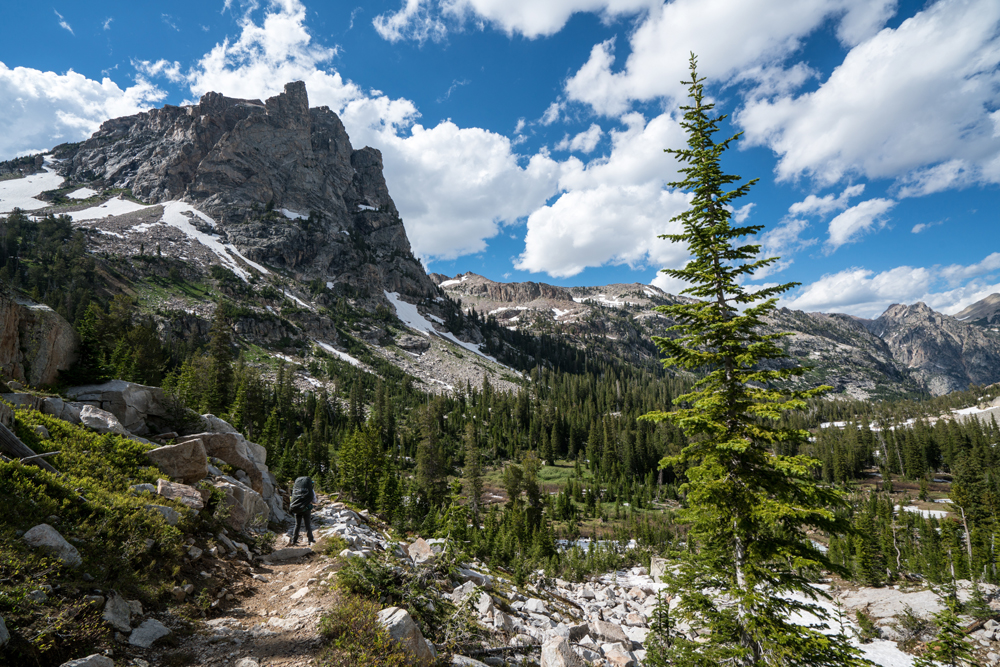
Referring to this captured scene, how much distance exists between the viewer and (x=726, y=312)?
32.0 ft

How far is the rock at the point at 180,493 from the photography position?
10758 mm

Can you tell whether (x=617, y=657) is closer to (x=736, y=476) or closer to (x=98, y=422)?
(x=736, y=476)

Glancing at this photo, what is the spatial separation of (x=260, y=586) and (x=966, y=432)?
512ft

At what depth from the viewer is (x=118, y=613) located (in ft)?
21.4

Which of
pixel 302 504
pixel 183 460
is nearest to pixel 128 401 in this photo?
pixel 183 460

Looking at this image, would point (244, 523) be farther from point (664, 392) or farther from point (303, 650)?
point (664, 392)

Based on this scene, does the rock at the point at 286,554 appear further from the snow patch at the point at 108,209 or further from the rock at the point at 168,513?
the snow patch at the point at 108,209

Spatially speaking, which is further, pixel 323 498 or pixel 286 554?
Answer: pixel 323 498

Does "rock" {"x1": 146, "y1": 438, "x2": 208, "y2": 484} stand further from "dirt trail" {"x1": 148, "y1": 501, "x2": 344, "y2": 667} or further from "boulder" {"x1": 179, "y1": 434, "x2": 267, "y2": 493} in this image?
"dirt trail" {"x1": 148, "y1": 501, "x2": 344, "y2": 667}

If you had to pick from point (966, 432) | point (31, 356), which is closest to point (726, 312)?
point (31, 356)

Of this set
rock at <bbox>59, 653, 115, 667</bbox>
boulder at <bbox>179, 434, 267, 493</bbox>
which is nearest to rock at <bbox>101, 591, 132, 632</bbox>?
rock at <bbox>59, 653, 115, 667</bbox>

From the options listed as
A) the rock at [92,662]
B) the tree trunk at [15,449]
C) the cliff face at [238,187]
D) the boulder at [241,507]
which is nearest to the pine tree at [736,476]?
the rock at [92,662]

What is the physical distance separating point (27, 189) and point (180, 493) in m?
263

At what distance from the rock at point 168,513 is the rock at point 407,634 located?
6.20 metres
